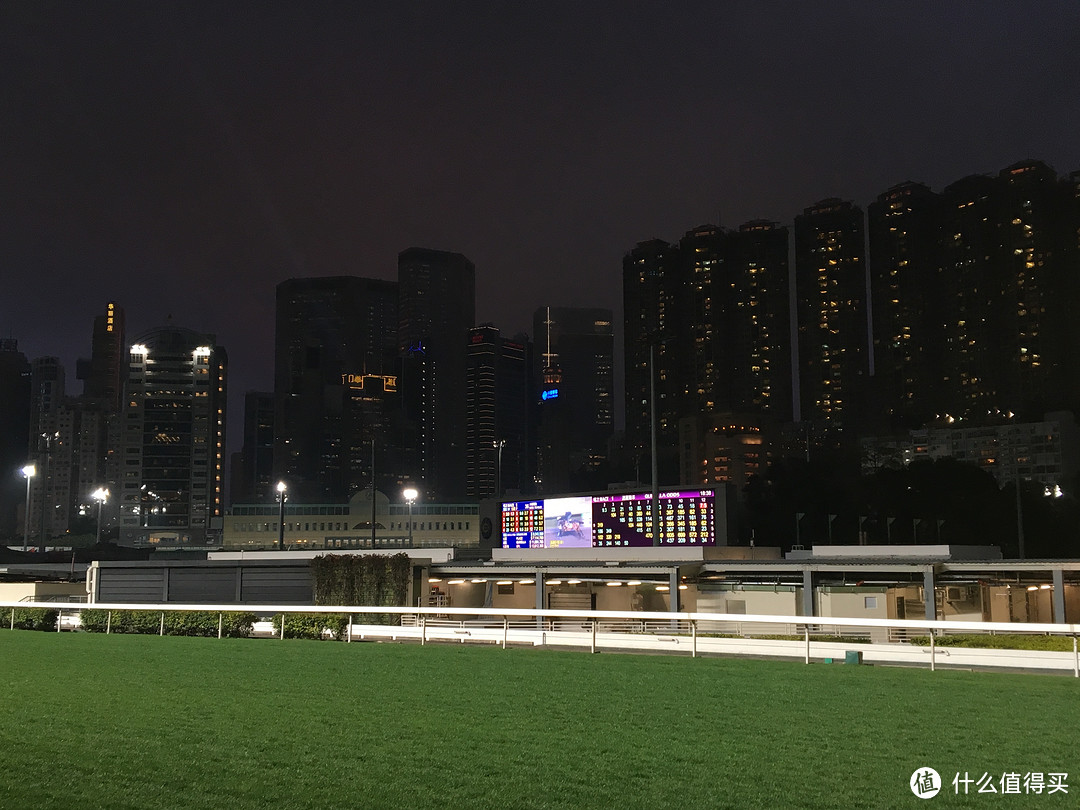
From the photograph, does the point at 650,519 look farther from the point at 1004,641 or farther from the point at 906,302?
the point at 906,302

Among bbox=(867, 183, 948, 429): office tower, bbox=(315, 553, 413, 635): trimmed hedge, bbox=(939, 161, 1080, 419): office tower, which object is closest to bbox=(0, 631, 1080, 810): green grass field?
bbox=(315, 553, 413, 635): trimmed hedge

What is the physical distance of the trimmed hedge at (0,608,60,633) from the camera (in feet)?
96.7

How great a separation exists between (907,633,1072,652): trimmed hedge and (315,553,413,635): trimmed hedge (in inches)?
705

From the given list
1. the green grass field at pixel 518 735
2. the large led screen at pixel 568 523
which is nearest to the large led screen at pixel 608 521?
the large led screen at pixel 568 523

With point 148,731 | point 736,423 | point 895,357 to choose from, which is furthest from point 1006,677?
point 895,357

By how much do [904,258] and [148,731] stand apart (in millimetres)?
197562

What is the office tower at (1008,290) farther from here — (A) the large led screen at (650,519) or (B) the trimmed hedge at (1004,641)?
(B) the trimmed hedge at (1004,641)

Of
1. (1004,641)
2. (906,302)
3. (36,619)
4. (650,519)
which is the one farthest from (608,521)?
(906,302)

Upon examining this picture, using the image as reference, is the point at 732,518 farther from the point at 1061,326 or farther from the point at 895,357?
the point at 895,357

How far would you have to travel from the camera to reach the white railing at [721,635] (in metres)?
Result: 16.9

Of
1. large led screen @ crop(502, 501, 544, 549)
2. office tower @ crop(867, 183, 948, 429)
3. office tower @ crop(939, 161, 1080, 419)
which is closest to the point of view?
large led screen @ crop(502, 501, 544, 549)

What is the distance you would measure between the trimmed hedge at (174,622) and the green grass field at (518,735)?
11458 millimetres

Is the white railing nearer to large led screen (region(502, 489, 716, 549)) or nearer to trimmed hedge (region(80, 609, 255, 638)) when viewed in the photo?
trimmed hedge (region(80, 609, 255, 638))

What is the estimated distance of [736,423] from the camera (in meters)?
164
